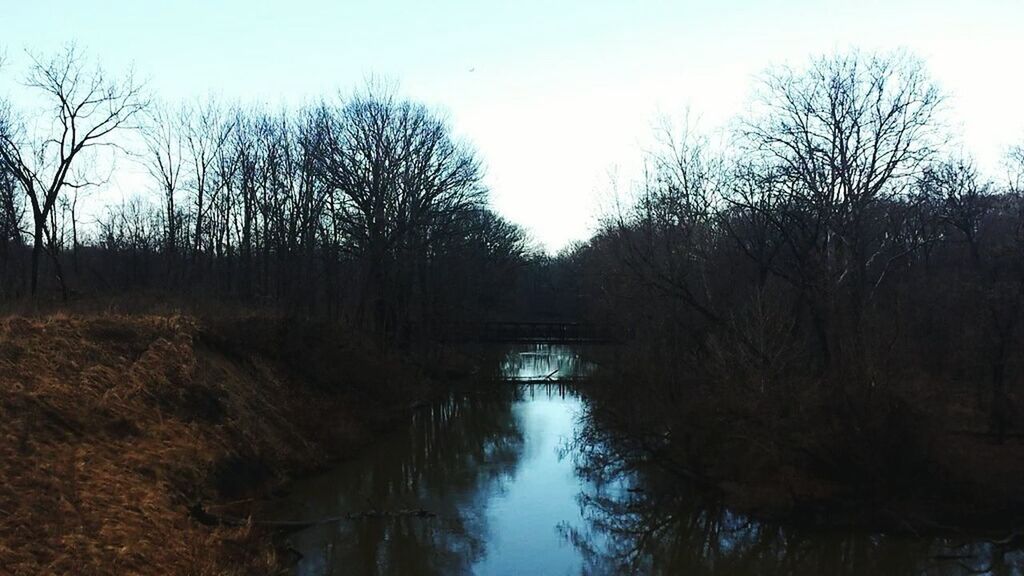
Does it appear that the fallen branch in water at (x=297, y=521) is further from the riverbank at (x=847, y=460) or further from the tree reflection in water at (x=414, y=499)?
the riverbank at (x=847, y=460)

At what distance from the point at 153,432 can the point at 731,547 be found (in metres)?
11.9

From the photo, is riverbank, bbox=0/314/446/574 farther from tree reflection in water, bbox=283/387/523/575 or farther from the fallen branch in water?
tree reflection in water, bbox=283/387/523/575

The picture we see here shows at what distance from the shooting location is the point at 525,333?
57688 mm

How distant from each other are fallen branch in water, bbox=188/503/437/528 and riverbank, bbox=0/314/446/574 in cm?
28

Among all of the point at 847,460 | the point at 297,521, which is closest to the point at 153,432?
the point at 297,521

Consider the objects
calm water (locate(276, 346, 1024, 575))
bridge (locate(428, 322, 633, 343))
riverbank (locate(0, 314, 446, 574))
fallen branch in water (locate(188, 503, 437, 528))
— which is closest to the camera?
riverbank (locate(0, 314, 446, 574))

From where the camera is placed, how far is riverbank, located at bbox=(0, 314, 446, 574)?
999 centimetres

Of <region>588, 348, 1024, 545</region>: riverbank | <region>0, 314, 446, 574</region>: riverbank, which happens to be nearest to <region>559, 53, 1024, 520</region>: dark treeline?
<region>588, 348, 1024, 545</region>: riverbank

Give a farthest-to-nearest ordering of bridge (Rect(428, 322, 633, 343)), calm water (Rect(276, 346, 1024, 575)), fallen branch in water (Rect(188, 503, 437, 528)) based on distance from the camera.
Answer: bridge (Rect(428, 322, 633, 343)) → fallen branch in water (Rect(188, 503, 437, 528)) → calm water (Rect(276, 346, 1024, 575))

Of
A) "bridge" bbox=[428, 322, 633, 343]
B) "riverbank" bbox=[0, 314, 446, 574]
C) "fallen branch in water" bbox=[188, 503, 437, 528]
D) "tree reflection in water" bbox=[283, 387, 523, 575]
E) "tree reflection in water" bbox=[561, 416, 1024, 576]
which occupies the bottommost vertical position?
"tree reflection in water" bbox=[561, 416, 1024, 576]

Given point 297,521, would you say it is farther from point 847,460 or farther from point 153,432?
point 847,460

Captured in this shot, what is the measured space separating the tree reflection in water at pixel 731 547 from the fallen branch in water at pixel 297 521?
3244 millimetres

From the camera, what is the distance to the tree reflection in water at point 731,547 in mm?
12602

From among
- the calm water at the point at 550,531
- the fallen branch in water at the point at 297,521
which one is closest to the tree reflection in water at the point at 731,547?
the calm water at the point at 550,531
